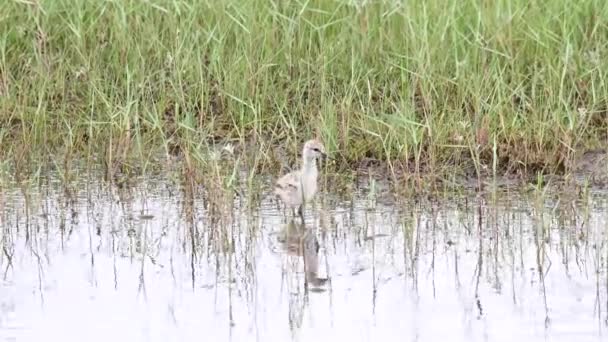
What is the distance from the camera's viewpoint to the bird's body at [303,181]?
7.82 meters

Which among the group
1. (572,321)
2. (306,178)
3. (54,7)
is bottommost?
(572,321)

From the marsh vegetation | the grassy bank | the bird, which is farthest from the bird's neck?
the grassy bank

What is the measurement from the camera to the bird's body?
7.82 metres

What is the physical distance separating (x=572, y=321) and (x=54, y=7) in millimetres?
4883

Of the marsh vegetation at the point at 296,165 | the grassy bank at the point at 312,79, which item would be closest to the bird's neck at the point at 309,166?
the marsh vegetation at the point at 296,165

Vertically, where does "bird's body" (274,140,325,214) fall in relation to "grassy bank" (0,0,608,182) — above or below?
below

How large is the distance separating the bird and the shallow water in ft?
0.41

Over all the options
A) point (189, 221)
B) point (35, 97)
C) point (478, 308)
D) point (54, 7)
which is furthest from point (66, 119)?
point (478, 308)

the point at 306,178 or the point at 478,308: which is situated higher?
the point at 306,178

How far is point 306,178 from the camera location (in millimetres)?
7934

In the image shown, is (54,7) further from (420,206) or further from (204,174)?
(420,206)

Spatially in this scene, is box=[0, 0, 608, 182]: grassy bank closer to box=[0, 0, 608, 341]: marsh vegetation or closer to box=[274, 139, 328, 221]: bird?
box=[0, 0, 608, 341]: marsh vegetation

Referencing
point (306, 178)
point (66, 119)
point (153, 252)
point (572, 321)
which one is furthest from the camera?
point (66, 119)

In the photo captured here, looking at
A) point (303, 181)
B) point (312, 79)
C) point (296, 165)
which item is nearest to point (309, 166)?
point (303, 181)
